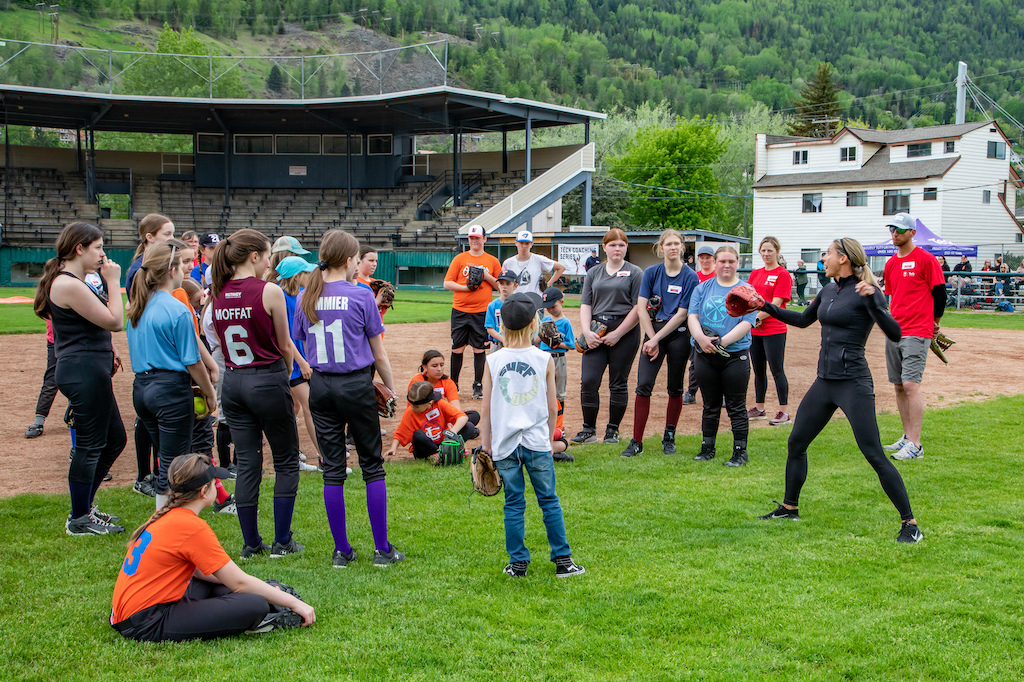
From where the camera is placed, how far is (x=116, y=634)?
388 centimetres

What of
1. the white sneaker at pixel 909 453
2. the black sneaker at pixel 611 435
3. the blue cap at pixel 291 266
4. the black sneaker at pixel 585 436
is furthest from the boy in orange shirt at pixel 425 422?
the white sneaker at pixel 909 453

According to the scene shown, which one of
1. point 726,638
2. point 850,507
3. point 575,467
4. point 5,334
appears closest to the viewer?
point 726,638

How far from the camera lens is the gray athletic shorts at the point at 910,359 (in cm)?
721

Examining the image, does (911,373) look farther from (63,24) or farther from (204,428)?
(63,24)

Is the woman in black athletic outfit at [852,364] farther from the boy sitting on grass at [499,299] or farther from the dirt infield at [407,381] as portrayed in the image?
the boy sitting on grass at [499,299]

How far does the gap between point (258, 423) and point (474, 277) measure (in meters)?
5.27

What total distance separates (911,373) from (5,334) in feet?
56.6

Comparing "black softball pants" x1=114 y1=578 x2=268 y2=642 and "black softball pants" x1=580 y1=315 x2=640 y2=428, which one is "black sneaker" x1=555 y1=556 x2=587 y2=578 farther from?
"black softball pants" x1=580 y1=315 x2=640 y2=428

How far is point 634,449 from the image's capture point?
7559 millimetres

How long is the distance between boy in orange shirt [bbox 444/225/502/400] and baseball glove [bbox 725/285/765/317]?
463 cm

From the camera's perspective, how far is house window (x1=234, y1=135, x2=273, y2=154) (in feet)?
148

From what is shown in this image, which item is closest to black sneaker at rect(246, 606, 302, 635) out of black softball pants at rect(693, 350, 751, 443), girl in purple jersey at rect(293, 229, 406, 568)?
girl in purple jersey at rect(293, 229, 406, 568)

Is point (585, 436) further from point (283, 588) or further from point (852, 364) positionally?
point (283, 588)

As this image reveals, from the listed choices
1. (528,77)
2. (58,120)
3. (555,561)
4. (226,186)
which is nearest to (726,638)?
(555,561)
